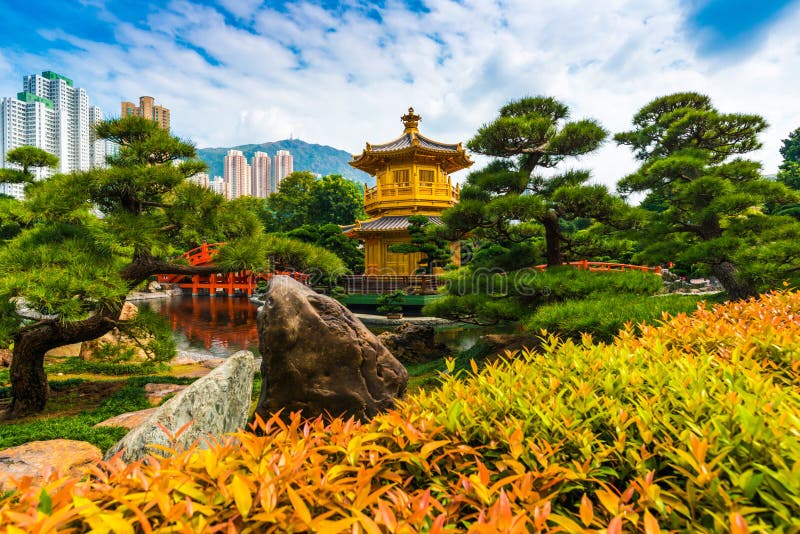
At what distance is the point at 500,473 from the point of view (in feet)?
5.03

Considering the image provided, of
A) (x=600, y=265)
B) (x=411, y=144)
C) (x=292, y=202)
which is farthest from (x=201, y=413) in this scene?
(x=292, y=202)

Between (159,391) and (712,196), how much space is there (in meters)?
9.96

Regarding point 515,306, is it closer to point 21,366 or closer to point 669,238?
point 669,238

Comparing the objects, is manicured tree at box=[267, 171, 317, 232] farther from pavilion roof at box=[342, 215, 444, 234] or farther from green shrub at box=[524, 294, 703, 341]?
green shrub at box=[524, 294, 703, 341]

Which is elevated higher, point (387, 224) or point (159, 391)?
point (387, 224)

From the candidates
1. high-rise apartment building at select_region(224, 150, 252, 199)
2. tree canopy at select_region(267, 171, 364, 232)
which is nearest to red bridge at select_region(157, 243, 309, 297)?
tree canopy at select_region(267, 171, 364, 232)

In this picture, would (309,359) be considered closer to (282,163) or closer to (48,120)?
(48,120)

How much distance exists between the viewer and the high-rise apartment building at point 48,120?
31891 millimetres

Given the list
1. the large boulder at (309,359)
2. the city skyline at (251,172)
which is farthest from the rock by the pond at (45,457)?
the city skyline at (251,172)

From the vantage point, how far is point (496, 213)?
261 inches

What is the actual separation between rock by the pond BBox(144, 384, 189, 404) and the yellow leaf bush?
489 cm

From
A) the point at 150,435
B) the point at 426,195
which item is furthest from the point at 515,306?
the point at 426,195

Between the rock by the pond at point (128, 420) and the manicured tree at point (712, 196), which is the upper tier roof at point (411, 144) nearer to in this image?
the manicured tree at point (712, 196)

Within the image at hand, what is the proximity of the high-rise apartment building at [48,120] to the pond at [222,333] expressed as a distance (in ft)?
20.5
